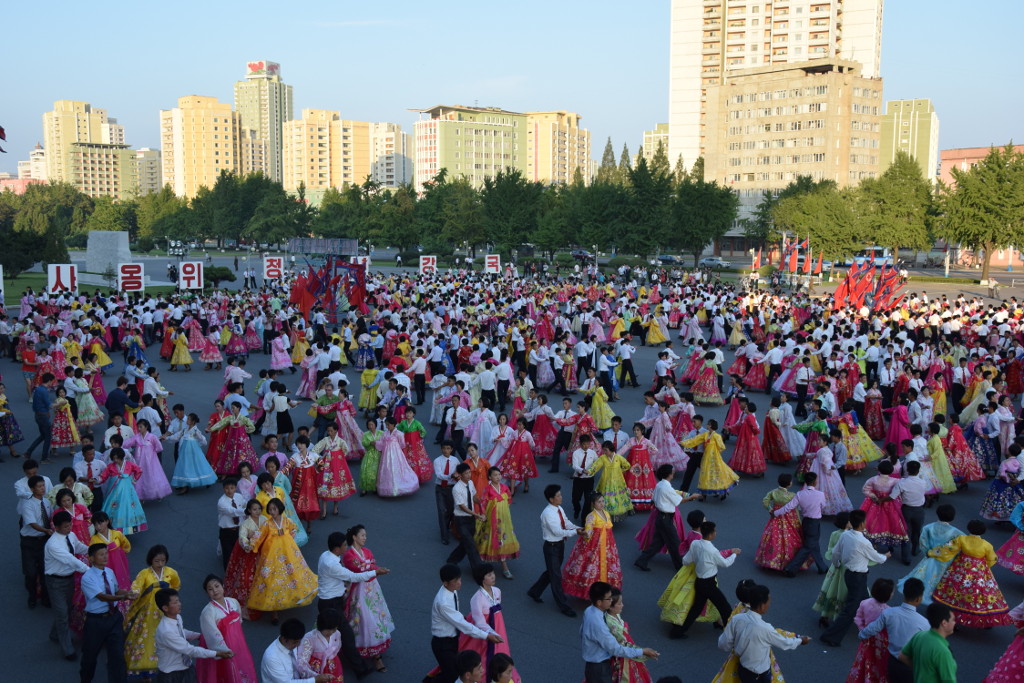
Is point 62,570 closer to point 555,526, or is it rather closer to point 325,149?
point 555,526

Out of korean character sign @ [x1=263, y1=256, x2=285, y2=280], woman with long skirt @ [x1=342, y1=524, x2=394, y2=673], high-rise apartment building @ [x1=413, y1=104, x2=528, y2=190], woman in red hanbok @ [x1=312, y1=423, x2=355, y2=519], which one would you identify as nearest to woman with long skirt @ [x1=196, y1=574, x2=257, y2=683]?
woman with long skirt @ [x1=342, y1=524, x2=394, y2=673]

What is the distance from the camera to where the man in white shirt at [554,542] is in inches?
311

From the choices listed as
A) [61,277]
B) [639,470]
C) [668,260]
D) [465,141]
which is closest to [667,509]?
[639,470]

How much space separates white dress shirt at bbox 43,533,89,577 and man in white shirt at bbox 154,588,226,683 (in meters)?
1.61

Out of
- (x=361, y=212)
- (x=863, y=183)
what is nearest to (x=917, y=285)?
(x=863, y=183)

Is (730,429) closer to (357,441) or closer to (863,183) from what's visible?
(357,441)

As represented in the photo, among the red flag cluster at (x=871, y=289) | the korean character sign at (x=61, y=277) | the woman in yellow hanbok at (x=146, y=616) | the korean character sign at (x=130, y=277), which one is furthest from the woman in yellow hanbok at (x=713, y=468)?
the korean character sign at (x=61, y=277)

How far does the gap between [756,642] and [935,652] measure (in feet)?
3.67

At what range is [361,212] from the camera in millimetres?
81062

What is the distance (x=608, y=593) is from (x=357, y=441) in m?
8.08

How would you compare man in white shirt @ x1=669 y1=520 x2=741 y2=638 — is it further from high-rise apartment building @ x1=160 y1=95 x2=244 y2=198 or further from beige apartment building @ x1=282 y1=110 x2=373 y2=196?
high-rise apartment building @ x1=160 y1=95 x2=244 y2=198

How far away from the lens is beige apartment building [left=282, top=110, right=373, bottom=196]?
19475 centimetres

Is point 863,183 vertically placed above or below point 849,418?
above

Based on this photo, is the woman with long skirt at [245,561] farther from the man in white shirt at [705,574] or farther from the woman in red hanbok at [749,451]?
the woman in red hanbok at [749,451]
